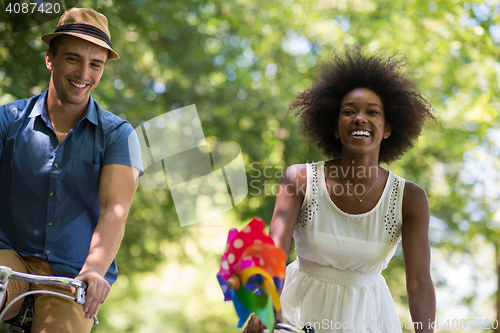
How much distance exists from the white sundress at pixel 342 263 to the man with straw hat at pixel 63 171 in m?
1.03

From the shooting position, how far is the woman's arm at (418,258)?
8.07 ft

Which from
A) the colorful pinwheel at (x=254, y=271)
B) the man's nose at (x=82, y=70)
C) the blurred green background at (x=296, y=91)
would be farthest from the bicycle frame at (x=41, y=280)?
the blurred green background at (x=296, y=91)

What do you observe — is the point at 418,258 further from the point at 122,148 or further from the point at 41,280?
the point at 41,280

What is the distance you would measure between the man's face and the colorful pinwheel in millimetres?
1308

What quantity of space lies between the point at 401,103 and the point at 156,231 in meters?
7.11

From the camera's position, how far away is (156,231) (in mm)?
9234

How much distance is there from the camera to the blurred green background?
24.4 ft

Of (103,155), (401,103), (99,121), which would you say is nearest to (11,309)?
(103,155)

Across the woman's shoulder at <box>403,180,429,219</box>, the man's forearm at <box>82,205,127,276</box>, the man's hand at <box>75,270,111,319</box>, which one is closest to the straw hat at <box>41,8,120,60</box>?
the man's forearm at <box>82,205,127,276</box>

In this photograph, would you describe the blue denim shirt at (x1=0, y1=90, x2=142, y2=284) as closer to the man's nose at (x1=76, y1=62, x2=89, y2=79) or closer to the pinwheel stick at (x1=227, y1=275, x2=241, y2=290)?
the man's nose at (x1=76, y1=62, x2=89, y2=79)

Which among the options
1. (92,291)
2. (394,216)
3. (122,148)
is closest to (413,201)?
(394,216)

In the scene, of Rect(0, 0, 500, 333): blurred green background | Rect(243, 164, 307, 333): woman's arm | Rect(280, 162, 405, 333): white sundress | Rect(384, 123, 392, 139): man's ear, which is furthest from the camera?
Rect(0, 0, 500, 333): blurred green background

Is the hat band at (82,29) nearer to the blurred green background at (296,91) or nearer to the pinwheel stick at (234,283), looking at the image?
the pinwheel stick at (234,283)

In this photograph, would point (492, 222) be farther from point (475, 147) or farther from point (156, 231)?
point (156, 231)
